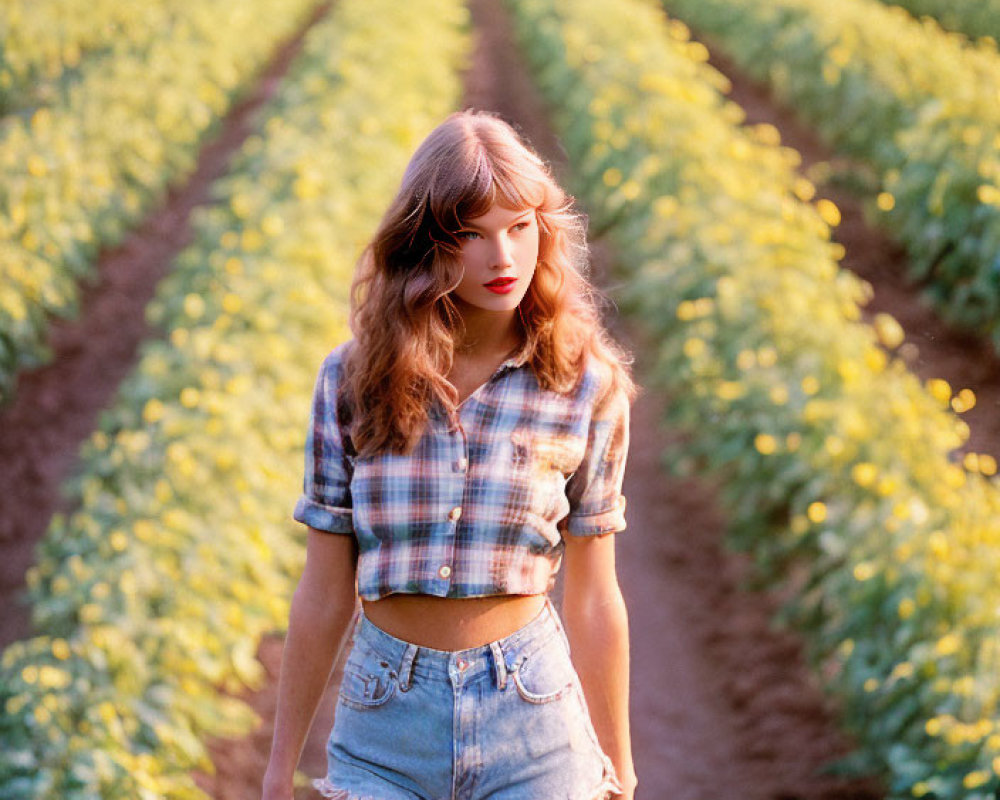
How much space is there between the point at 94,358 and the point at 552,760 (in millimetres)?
5839

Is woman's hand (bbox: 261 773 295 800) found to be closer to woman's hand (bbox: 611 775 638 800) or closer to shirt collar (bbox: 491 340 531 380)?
woman's hand (bbox: 611 775 638 800)

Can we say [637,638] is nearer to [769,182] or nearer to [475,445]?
[475,445]

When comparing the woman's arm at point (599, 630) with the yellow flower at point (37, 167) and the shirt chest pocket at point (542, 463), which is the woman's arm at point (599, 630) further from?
the yellow flower at point (37, 167)

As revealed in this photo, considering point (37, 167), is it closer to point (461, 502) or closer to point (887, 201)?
point (887, 201)

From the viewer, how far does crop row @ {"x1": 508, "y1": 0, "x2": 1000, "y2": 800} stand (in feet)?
10.6

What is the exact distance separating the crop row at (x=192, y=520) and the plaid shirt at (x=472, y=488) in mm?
1668

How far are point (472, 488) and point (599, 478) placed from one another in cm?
19

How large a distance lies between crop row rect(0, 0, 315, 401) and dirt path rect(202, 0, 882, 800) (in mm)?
3452

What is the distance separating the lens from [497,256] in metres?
1.56

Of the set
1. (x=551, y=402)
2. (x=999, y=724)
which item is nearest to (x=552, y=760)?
(x=551, y=402)

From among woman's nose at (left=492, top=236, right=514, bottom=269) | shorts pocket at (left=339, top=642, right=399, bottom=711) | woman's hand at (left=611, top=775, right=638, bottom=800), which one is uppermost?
woman's nose at (left=492, top=236, right=514, bottom=269)

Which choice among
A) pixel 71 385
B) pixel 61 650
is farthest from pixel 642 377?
pixel 61 650

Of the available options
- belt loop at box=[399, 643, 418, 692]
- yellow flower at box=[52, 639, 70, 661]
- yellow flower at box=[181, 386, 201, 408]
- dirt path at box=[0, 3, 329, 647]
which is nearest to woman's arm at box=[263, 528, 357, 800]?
belt loop at box=[399, 643, 418, 692]

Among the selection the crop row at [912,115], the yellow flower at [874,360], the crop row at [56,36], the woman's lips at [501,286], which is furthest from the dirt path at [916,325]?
the crop row at [56,36]
